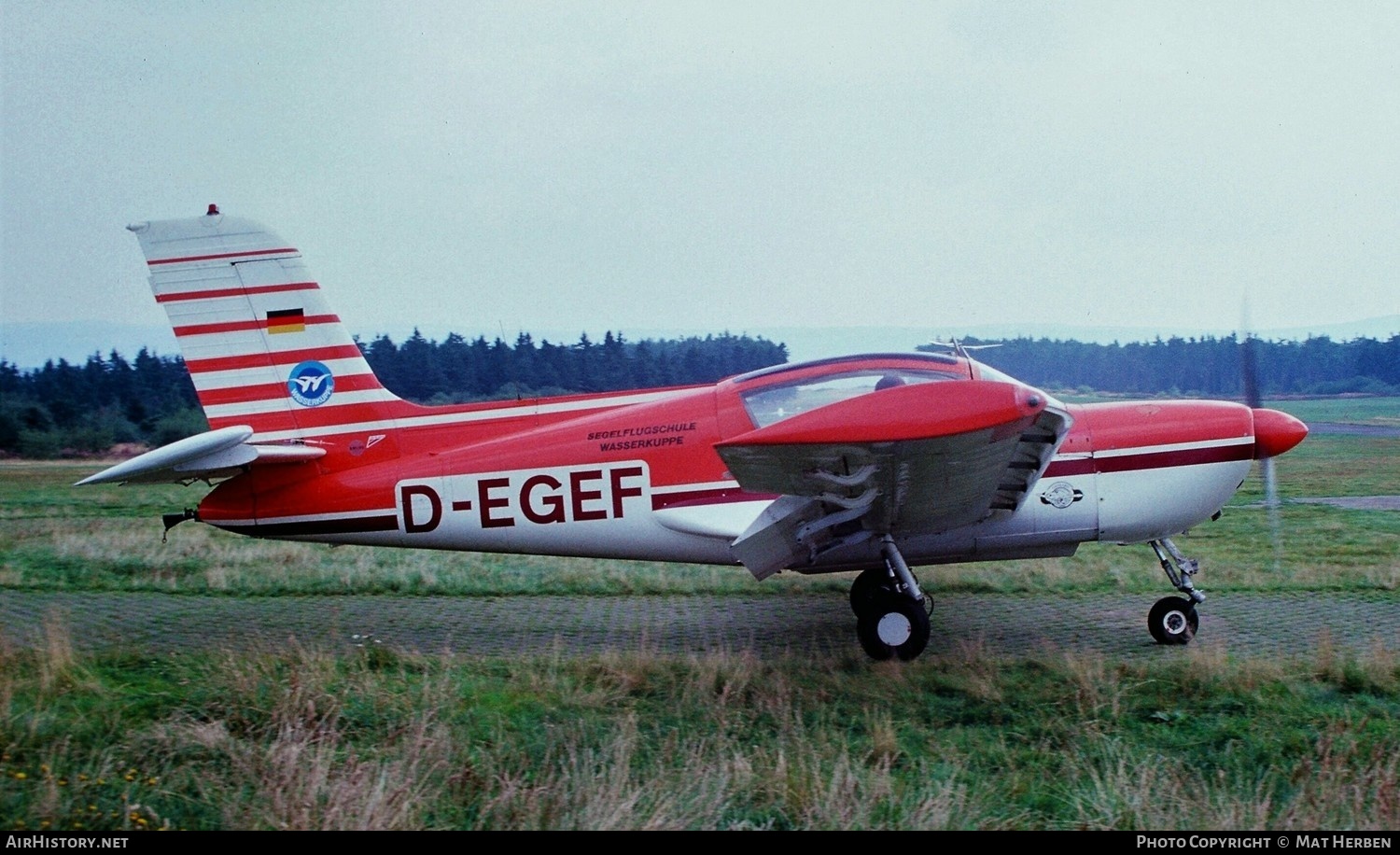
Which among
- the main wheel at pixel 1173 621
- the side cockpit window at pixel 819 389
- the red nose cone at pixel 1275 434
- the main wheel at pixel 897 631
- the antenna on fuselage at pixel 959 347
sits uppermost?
the antenna on fuselage at pixel 959 347

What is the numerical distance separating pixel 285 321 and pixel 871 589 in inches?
190

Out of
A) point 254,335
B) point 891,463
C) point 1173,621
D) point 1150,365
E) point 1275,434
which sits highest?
point 254,335

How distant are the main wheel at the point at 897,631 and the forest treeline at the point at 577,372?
2032mm

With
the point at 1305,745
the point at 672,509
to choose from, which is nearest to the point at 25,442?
the point at 672,509

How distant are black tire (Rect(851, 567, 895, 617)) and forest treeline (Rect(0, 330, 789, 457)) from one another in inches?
105

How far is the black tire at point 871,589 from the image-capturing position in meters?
6.52

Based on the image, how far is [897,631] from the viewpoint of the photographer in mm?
6355

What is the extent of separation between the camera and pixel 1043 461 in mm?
6160

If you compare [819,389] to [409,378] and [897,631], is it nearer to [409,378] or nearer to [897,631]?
[897,631]

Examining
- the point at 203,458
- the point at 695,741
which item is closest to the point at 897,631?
the point at 695,741

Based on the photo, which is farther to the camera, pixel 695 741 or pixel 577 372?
pixel 577 372

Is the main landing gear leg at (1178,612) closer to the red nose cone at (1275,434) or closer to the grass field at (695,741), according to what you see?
the grass field at (695,741)

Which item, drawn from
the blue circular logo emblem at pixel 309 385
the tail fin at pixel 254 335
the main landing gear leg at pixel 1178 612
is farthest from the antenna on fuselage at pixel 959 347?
→ the blue circular logo emblem at pixel 309 385

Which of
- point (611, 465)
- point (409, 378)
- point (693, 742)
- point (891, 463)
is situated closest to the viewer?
point (693, 742)
